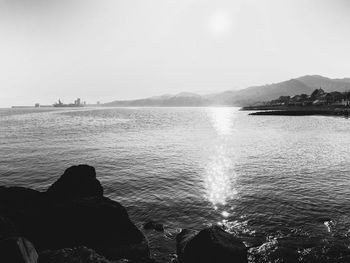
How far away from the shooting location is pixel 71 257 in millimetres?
8930

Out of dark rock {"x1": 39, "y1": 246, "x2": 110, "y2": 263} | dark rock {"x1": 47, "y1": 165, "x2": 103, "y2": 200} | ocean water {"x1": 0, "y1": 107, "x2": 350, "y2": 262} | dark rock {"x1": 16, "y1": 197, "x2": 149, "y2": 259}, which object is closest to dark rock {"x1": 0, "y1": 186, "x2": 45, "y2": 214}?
dark rock {"x1": 16, "y1": 197, "x2": 149, "y2": 259}

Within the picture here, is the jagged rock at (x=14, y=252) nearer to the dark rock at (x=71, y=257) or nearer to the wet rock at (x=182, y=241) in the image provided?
the dark rock at (x=71, y=257)

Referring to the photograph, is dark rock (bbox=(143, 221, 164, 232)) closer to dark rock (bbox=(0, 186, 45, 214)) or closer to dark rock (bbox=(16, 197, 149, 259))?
dark rock (bbox=(16, 197, 149, 259))

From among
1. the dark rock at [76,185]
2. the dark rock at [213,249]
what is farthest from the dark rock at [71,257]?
the dark rock at [76,185]

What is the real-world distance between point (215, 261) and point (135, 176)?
670 inches

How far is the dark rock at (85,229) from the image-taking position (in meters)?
11.2

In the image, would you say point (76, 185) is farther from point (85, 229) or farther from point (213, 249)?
point (213, 249)

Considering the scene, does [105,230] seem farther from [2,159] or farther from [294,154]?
[294,154]

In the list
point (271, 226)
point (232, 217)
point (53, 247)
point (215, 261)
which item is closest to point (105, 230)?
point (53, 247)

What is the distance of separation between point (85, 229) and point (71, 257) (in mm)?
2601

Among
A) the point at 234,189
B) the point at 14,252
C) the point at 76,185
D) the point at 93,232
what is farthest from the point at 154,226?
the point at 234,189

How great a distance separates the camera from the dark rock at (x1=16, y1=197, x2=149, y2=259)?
36.7 ft

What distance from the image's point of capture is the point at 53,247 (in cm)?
1101

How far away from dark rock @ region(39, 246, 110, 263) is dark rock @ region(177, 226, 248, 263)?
3404 mm
